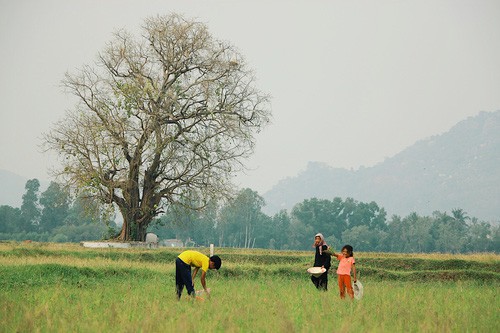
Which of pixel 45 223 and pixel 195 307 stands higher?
pixel 45 223

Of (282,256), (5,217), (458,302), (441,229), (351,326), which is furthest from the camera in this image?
(441,229)

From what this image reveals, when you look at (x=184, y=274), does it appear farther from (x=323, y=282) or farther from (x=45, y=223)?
(x=45, y=223)

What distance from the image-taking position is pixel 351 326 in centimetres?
1101

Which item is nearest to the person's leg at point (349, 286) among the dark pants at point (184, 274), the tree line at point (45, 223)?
the dark pants at point (184, 274)

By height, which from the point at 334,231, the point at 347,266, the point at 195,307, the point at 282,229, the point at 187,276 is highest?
the point at 282,229

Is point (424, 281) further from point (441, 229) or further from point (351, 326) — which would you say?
point (441, 229)

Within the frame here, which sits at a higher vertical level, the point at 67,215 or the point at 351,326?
the point at 67,215

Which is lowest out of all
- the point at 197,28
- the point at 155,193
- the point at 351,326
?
the point at 351,326

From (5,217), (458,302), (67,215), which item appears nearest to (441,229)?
(67,215)

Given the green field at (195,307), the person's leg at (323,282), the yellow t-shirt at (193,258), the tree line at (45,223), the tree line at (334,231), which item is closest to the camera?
the green field at (195,307)

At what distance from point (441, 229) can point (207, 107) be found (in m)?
115

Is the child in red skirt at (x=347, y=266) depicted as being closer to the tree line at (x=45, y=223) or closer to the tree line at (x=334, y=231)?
the tree line at (x=45, y=223)

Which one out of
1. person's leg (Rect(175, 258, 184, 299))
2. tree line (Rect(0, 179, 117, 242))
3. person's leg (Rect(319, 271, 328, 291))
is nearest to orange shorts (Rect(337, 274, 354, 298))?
person's leg (Rect(319, 271, 328, 291))

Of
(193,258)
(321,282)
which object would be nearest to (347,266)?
(321,282)
